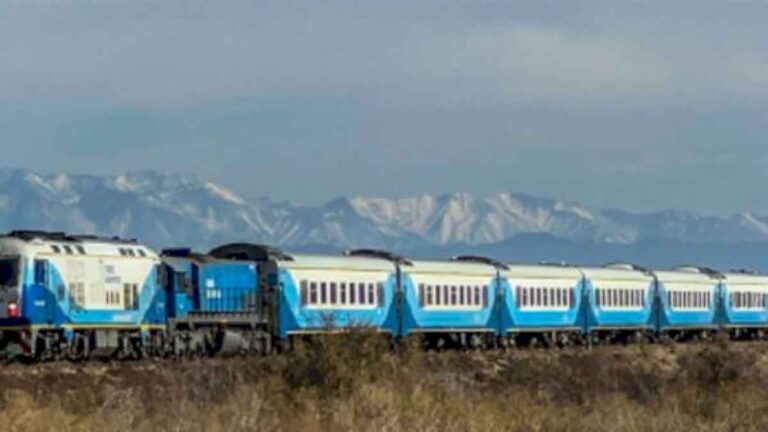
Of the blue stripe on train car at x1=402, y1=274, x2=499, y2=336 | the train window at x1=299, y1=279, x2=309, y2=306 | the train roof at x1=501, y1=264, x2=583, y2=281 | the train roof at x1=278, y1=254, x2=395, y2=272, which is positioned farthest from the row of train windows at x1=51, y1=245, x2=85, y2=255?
the train roof at x1=501, y1=264, x2=583, y2=281

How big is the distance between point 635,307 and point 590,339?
4.64 meters

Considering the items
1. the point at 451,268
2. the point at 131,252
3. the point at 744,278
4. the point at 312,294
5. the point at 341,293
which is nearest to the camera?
the point at 131,252

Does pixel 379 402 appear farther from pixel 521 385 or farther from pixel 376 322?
pixel 376 322

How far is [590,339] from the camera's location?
72062 millimetres

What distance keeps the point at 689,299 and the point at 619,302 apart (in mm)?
7761

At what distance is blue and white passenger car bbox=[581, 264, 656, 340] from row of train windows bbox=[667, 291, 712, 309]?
66.5 inches

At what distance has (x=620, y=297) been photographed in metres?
75.0

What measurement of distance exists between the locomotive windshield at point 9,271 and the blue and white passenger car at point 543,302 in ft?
84.5

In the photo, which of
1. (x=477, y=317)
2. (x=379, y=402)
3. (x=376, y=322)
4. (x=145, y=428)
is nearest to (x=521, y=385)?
(x=376, y=322)

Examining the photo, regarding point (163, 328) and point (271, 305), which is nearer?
point (163, 328)

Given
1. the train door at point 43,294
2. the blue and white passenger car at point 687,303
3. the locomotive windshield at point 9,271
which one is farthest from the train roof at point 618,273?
the locomotive windshield at point 9,271

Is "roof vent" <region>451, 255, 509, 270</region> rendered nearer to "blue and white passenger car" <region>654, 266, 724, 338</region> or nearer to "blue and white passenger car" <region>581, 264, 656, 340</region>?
"blue and white passenger car" <region>581, 264, 656, 340</region>

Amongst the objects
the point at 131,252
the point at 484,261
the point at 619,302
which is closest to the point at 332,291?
the point at 131,252

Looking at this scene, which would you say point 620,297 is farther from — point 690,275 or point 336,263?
point 336,263
